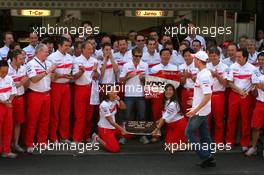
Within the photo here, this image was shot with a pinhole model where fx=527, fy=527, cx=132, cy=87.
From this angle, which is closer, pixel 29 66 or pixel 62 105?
pixel 29 66

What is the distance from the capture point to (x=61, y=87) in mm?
8445

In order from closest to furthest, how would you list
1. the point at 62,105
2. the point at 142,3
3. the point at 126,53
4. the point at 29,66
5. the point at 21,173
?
the point at 21,173, the point at 29,66, the point at 62,105, the point at 126,53, the point at 142,3

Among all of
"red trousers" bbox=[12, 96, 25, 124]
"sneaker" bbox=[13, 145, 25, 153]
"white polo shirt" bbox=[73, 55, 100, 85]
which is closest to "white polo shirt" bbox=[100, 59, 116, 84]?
"white polo shirt" bbox=[73, 55, 100, 85]

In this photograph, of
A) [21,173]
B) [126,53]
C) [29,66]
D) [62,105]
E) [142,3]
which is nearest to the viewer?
[21,173]

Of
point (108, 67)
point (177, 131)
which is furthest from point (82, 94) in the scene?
point (177, 131)

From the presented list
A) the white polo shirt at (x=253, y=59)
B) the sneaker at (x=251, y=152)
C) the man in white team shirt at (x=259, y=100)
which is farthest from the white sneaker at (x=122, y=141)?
the white polo shirt at (x=253, y=59)

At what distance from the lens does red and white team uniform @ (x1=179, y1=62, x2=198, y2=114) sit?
8.68 metres

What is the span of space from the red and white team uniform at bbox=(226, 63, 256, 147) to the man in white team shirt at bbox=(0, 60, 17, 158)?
339 centimetres

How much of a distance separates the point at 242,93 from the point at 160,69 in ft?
4.79

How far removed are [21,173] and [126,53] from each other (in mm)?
3032

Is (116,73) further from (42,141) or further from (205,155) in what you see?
(205,155)

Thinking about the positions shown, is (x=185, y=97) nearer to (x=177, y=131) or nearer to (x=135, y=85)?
(x=177, y=131)

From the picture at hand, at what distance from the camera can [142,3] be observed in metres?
11.5

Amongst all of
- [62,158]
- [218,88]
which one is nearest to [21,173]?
[62,158]
